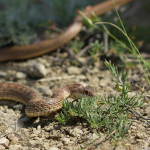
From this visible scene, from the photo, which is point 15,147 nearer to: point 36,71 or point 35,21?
point 36,71

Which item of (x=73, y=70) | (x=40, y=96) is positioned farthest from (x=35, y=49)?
(x=40, y=96)

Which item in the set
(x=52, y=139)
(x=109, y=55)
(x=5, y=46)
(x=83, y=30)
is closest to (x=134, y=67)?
(x=109, y=55)

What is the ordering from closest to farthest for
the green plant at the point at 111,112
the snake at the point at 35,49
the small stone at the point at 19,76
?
1. the green plant at the point at 111,112
2. the small stone at the point at 19,76
3. the snake at the point at 35,49

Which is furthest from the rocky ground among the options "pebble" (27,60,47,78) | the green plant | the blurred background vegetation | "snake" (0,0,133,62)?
the blurred background vegetation

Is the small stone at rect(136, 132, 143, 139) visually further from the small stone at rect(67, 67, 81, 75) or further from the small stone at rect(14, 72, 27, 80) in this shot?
the small stone at rect(14, 72, 27, 80)

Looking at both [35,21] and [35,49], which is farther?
[35,21]

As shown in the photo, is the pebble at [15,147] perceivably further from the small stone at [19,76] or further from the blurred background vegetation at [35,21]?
the blurred background vegetation at [35,21]

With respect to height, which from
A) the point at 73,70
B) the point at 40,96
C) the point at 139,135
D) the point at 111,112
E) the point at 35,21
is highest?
the point at 35,21

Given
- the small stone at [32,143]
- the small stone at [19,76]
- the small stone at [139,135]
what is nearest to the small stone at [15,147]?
the small stone at [32,143]
